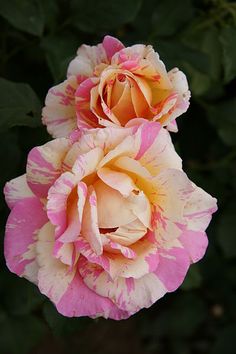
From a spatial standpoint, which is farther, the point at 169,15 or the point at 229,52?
the point at 169,15

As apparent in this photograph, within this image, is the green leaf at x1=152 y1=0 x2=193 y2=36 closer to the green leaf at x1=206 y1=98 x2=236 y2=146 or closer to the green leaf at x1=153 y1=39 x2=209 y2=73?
the green leaf at x1=153 y1=39 x2=209 y2=73

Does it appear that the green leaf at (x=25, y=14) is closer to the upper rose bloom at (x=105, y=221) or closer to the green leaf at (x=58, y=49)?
the green leaf at (x=58, y=49)

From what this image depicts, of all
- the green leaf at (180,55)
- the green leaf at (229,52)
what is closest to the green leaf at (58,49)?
the green leaf at (180,55)

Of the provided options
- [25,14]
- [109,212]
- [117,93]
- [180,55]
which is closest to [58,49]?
[25,14]

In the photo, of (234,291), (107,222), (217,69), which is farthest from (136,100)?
(234,291)

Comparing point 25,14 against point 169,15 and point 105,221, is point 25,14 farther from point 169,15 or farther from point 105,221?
point 105,221

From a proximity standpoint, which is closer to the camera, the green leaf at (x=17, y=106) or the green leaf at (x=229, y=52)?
the green leaf at (x=17, y=106)

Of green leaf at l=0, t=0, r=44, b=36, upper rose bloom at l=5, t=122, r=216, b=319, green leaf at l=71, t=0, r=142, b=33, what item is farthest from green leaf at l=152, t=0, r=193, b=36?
upper rose bloom at l=5, t=122, r=216, b=319
